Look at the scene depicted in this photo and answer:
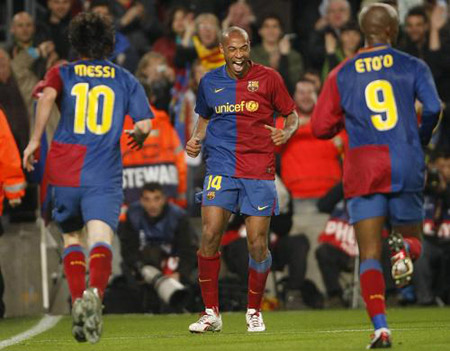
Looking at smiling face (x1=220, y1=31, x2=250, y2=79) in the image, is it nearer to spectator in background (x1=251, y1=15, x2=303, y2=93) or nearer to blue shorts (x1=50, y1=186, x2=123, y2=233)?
blue shorts (x1=50, y1=186, x2=123, y2=233)

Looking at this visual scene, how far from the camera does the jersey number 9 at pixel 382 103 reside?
738cm

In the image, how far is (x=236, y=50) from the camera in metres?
9.12

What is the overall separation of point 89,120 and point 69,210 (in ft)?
2.14

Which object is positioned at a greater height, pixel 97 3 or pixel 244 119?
pixel 97 3

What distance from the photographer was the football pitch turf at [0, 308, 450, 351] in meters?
7.87

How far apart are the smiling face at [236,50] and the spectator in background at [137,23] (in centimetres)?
670

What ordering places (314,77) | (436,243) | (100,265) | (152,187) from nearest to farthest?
(100,265) → (152,187) → (436,243) → (314,77)

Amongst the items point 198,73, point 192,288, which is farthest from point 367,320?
point 198,73

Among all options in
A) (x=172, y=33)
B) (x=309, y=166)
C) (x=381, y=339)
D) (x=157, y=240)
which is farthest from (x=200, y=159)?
(x=381, y=339)

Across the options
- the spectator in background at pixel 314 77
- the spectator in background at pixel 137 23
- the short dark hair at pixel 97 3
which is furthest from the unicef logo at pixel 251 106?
the spectator in background at pixel 137 23

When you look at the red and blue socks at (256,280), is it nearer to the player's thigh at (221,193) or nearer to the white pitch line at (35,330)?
the player's thigh at (221,193)

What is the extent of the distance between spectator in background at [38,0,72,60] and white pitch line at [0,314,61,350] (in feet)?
13.4

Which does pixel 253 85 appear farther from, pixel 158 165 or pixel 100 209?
pixel 158 165

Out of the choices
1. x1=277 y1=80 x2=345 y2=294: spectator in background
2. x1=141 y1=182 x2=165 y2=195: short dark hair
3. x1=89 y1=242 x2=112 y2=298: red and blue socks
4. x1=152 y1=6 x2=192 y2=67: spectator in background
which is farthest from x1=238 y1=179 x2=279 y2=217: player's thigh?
x1=152 y1=6 x2=192 y2=67: spectator in background
